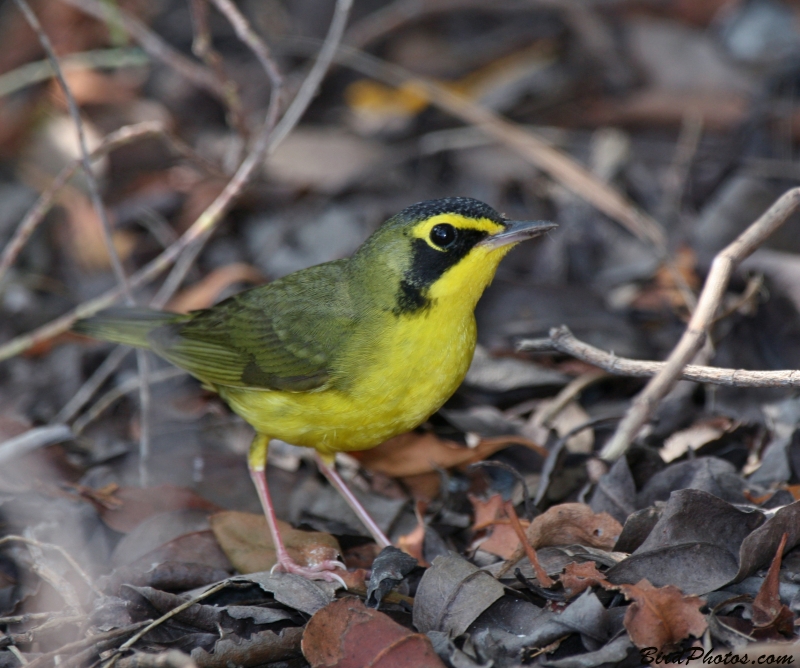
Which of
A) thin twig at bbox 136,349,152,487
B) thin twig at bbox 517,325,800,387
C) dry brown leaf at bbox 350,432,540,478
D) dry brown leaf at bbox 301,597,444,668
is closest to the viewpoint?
dry brown leaf at bbox 301,597,444,668

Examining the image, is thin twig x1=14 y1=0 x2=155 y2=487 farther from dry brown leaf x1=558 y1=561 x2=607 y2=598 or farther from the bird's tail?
dry brown leaf x1=558 y1=561 x2=607 y2=598

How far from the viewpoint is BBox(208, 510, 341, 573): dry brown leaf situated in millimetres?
4668

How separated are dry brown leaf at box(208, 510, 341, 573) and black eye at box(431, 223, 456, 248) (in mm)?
1638

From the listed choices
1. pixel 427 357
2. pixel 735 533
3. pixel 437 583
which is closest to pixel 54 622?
pixel 437 583

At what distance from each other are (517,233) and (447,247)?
0.35 metres

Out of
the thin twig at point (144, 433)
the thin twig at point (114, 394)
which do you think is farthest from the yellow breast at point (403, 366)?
the thin twig at point (114, 394)

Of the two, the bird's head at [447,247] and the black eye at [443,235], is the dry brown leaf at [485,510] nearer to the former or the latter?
the bird's head at [447,247]

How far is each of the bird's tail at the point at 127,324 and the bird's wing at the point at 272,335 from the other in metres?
0.11

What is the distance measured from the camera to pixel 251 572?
4.62m

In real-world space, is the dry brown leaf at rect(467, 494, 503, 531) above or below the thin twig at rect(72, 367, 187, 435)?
below

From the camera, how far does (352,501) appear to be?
5070 millimetres

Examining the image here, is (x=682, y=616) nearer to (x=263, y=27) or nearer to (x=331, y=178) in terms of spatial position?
(x=331, y=178)

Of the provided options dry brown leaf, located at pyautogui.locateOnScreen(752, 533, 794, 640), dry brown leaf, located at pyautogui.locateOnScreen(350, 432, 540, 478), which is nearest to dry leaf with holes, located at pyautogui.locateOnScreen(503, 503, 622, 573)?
dry brown leaf, located at pyautogui.locateOnScreen(752, 533, 794, 640)

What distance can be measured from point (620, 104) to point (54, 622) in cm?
648
